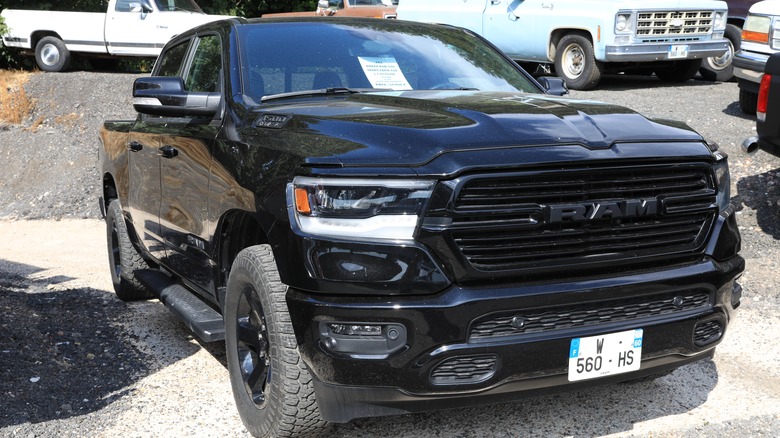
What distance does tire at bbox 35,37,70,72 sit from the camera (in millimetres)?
17938

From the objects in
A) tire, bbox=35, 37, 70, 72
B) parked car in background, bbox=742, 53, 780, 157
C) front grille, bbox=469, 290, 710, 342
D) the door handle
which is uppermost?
the door handle

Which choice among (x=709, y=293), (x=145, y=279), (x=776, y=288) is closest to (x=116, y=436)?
(x=145, y=279)

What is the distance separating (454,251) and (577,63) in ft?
36.0

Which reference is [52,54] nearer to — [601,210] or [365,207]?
[365,207]

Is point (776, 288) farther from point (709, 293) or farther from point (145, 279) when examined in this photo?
point (145, 279)

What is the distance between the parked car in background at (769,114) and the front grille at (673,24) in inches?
228

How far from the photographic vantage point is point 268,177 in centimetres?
370

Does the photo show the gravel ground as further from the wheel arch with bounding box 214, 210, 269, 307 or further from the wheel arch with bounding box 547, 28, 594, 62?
the wheel arch with bounding box 547, 28, 594, 62

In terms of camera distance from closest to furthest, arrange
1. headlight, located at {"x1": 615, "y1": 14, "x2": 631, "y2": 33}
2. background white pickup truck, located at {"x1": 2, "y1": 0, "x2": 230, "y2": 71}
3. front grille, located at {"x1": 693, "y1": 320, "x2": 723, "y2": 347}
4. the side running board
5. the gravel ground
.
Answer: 1. front grille, located at {"x1": 693, "y1": 320, "x2": 723, "y2": 347}
2. the gravel ground
3. the side running board
4. headlight, located at {"x1": 615, "y1": 14, "x2": 631, "y2": 33}
5. background white pickup truck, located at {"x1": 2, "y1": 0, "x2": 230, "y2": 71}

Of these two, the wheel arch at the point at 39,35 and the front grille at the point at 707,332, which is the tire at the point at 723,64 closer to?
the front grille at the point at 707,332

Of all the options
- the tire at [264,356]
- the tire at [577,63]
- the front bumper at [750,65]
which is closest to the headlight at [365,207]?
the tire at [264,356]

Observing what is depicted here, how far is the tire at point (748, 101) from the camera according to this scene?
36.6 feet

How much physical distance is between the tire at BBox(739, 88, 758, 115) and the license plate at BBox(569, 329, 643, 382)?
332 inches

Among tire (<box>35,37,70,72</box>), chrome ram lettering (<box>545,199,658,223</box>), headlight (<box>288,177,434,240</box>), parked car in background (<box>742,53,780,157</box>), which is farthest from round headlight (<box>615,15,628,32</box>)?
tire (<box>35,37,70,72</box>)
